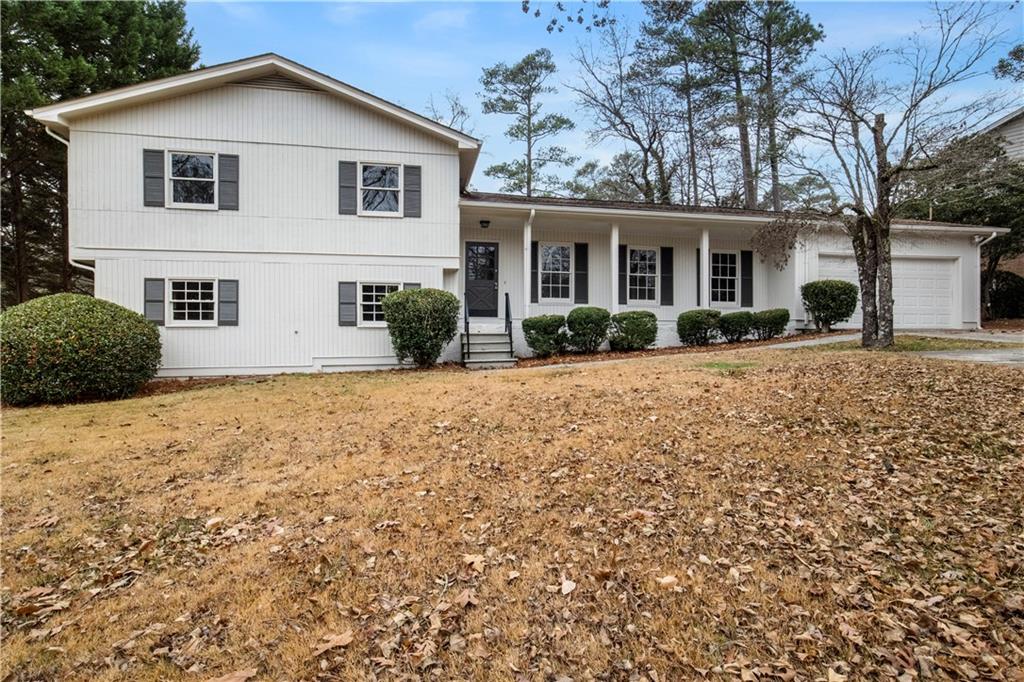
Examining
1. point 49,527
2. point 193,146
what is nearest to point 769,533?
point 49,527

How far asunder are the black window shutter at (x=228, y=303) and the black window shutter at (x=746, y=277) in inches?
545

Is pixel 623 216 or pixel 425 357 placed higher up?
pixel 623 216

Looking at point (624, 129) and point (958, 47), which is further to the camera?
point (624, 129)

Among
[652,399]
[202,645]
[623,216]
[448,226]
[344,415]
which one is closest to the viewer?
[202,645]

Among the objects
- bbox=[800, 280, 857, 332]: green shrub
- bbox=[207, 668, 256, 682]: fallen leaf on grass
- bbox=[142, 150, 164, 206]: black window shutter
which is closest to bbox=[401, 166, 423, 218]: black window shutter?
bbox=[142, 150, 164, 206]: black window shutter

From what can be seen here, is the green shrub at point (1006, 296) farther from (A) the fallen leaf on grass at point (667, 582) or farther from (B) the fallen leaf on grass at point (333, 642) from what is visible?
(B) the fallen leaf on grass at point (333, 642)

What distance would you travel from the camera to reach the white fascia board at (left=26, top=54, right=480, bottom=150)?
1120 centimetres

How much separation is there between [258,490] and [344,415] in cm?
248

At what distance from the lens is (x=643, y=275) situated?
53.0 ft

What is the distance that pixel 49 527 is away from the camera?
4.36 meters

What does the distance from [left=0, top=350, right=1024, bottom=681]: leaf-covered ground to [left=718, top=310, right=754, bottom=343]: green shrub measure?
768 centimetres

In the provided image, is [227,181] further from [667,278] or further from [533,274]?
[667,278]

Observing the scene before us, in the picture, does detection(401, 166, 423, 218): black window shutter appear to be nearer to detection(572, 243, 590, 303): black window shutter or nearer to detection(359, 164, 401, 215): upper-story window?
detection(359, 164, 401, 215): upper-story window

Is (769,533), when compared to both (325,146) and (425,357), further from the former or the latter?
(325,146)
